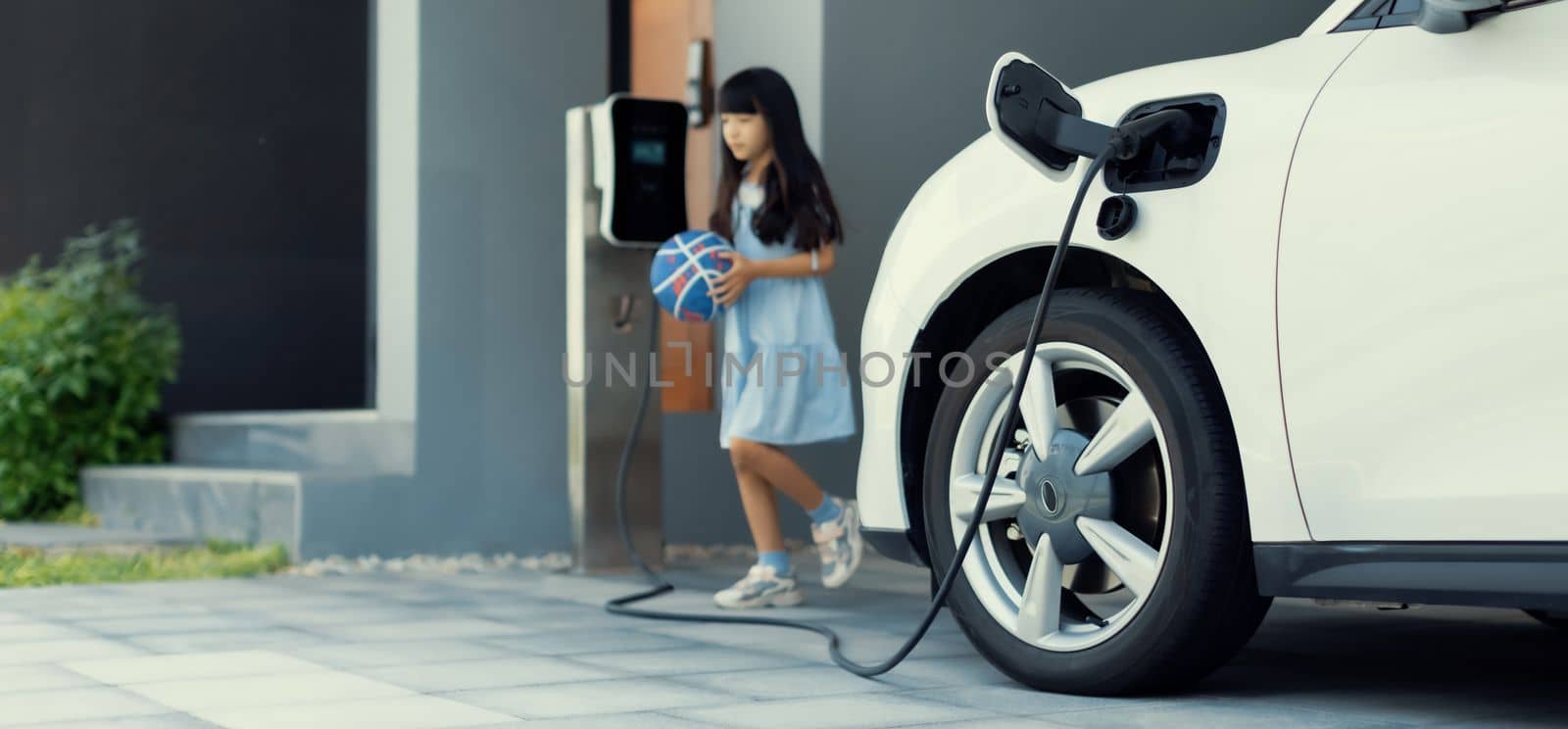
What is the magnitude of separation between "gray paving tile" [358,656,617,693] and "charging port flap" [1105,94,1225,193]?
1412 mm

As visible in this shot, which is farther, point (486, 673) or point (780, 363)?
point (780, 363)

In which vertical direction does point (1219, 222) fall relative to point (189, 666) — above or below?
above

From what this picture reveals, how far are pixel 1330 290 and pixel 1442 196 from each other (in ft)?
0.73

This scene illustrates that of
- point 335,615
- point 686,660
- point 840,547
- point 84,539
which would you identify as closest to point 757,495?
point 840,547

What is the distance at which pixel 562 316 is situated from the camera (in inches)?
262

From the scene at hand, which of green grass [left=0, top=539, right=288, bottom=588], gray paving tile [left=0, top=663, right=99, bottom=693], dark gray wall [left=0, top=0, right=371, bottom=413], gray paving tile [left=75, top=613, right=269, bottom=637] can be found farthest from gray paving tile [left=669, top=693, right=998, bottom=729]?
dark gray wall [left=0, top=0, right=371, bottom=413]

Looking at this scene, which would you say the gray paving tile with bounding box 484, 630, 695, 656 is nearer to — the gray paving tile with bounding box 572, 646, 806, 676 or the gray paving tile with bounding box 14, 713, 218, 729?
the gray paving tile with bounding box 572, 646, 806, 676

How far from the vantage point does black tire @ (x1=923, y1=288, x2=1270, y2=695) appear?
2881mm

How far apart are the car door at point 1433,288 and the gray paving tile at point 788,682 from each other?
0.99 m

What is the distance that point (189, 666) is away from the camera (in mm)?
3645

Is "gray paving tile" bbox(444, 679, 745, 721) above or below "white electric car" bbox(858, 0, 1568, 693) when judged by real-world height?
below

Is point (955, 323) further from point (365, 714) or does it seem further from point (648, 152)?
point (648, 152)

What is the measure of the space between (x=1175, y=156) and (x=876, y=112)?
11.9 ft

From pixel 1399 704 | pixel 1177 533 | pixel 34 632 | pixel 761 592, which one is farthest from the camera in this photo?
pixel 761 592
